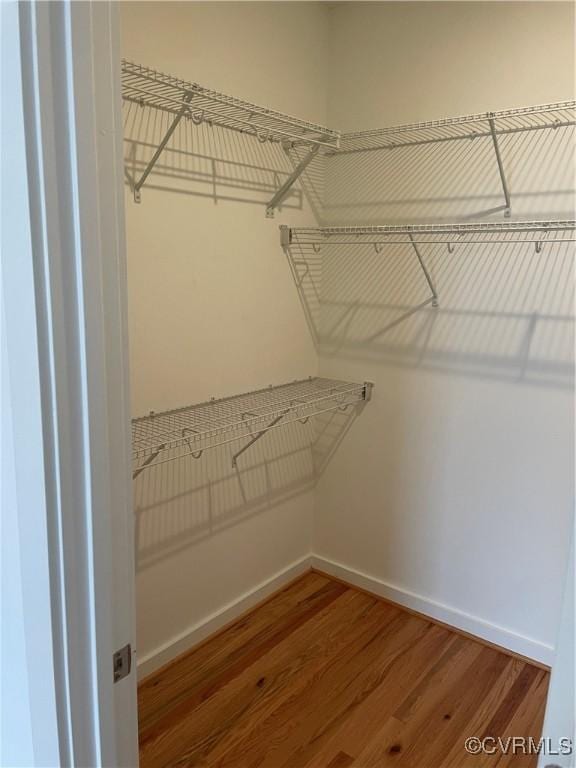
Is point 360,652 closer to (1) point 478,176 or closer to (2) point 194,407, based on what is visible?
(2) point 194,407

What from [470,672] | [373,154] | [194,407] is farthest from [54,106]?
[470,672]

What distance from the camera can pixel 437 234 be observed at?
2166 mm

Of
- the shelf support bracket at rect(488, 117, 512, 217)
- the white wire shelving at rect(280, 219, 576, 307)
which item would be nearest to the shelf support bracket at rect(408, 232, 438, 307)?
A: the white wire shelving at rect(280, 219, 576, 307)

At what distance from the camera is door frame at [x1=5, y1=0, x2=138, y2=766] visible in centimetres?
65

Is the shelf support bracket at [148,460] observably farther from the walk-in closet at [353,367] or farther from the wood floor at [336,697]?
the wood floor at [336,697]

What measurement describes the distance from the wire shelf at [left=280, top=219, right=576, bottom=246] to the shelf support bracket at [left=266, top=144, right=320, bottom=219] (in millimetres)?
100

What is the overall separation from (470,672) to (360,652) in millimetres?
405

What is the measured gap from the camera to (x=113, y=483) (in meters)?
0.77

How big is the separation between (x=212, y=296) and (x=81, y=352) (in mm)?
1353

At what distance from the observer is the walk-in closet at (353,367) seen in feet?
5.93

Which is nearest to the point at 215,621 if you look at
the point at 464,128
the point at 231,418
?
the point at 231,418

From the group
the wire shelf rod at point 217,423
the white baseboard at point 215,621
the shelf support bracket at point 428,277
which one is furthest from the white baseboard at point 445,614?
the shelf support bracket at point 428,277

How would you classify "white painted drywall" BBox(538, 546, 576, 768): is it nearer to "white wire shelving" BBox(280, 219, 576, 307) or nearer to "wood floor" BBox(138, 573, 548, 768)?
"wood floor" BBox(138, 573, 548, 768)

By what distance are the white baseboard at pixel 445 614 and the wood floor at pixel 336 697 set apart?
0.05 m
